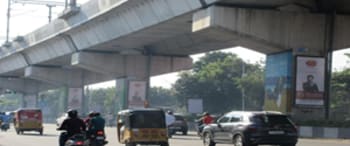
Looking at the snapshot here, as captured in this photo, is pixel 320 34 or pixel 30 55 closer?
pixel 320 34

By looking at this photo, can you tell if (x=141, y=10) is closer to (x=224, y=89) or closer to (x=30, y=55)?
(x=30, y=55)

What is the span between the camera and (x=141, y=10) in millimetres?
48406

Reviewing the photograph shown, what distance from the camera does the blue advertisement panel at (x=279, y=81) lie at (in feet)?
146

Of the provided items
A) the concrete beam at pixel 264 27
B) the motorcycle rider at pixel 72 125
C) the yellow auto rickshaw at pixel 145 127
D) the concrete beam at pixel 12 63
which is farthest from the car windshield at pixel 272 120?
the concrete beam at pixel 12 63

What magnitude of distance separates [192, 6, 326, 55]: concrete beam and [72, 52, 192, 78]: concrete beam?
24773 mm

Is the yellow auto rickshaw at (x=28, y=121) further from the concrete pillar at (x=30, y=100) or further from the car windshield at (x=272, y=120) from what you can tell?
the concrete pillar at (x=30, y=100)

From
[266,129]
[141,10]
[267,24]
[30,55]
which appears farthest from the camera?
[30,55]

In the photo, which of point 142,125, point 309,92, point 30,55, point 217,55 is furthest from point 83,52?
point 217,55

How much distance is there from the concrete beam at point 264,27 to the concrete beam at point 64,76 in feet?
154

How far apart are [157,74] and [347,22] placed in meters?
28.3

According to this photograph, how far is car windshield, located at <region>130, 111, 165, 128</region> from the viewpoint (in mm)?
29391

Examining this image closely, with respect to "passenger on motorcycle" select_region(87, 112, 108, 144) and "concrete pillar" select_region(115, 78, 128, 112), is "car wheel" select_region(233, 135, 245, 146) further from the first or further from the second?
Answer: "concrete pillar" select_region(115, 78, 128, 112)

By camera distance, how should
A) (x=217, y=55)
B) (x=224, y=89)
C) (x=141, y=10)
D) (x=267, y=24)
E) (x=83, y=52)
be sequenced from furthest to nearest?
1. (x=217, y=55)
2. (x=224, y=89)
3. (x=83, y=52)
4. (x=141, y=10)
5. (x=267, y=24)

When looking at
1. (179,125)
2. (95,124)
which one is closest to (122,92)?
(179,125)
